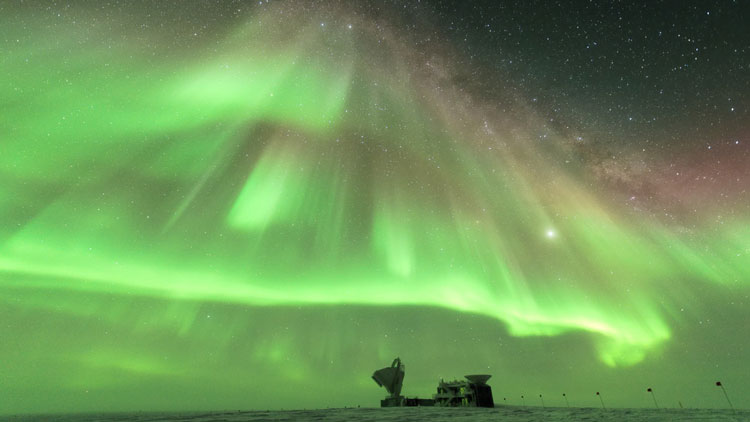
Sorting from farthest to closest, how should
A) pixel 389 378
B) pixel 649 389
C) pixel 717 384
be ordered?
pixel 389 378
pixel 649 389
pixel 717 384

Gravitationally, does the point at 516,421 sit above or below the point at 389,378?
below

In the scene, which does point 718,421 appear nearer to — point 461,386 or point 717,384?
point 717,384

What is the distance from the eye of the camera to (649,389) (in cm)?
12400

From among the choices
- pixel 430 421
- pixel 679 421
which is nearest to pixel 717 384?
pixel 679 421

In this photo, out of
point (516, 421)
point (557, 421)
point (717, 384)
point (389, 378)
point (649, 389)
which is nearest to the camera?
point (516, 421)

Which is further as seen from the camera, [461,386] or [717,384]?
[461,386]

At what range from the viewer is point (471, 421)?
153ft

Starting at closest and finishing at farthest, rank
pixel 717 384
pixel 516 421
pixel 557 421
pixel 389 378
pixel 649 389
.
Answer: pixel 516 421
pixel 557 421
pixel 717 384
pixel 649 389
pixel 389 378

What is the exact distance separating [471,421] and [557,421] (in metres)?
12.0

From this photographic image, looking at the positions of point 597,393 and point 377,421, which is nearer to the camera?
point 377,421

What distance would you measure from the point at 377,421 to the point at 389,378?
321ft

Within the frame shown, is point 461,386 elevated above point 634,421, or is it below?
above

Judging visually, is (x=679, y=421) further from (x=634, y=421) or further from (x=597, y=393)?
(x=597, y=393)

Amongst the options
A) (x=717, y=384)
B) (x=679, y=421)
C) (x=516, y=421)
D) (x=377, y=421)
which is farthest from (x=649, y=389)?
(x=377, y=421)
